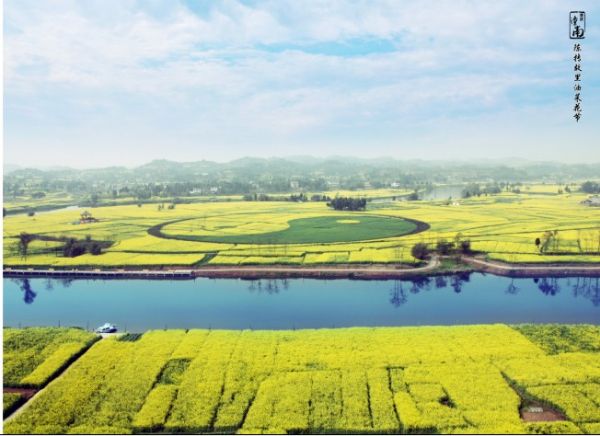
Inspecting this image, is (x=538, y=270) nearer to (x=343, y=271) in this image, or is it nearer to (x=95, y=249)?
(x=343, y=271)

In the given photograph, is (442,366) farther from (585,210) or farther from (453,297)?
(585,210)

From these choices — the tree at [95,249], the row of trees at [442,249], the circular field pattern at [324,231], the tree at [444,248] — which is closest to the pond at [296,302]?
the row of trees at [442,249]

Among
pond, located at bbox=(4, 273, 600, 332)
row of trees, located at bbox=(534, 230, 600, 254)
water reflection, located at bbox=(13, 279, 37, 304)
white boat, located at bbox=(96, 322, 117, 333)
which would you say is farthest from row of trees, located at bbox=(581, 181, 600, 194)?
water reflection, located at bbox=(13, 279, 37, 304)

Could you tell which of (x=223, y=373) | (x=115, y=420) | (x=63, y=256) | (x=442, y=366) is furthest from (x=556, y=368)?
(x=63, y=256)

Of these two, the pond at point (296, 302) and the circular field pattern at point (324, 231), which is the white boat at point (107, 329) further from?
the circular field pattern at point (324, 231)

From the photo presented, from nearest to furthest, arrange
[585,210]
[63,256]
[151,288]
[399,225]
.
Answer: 1. [151,288]
2. [63,256]
3. [399,225]
4. [585,210]
